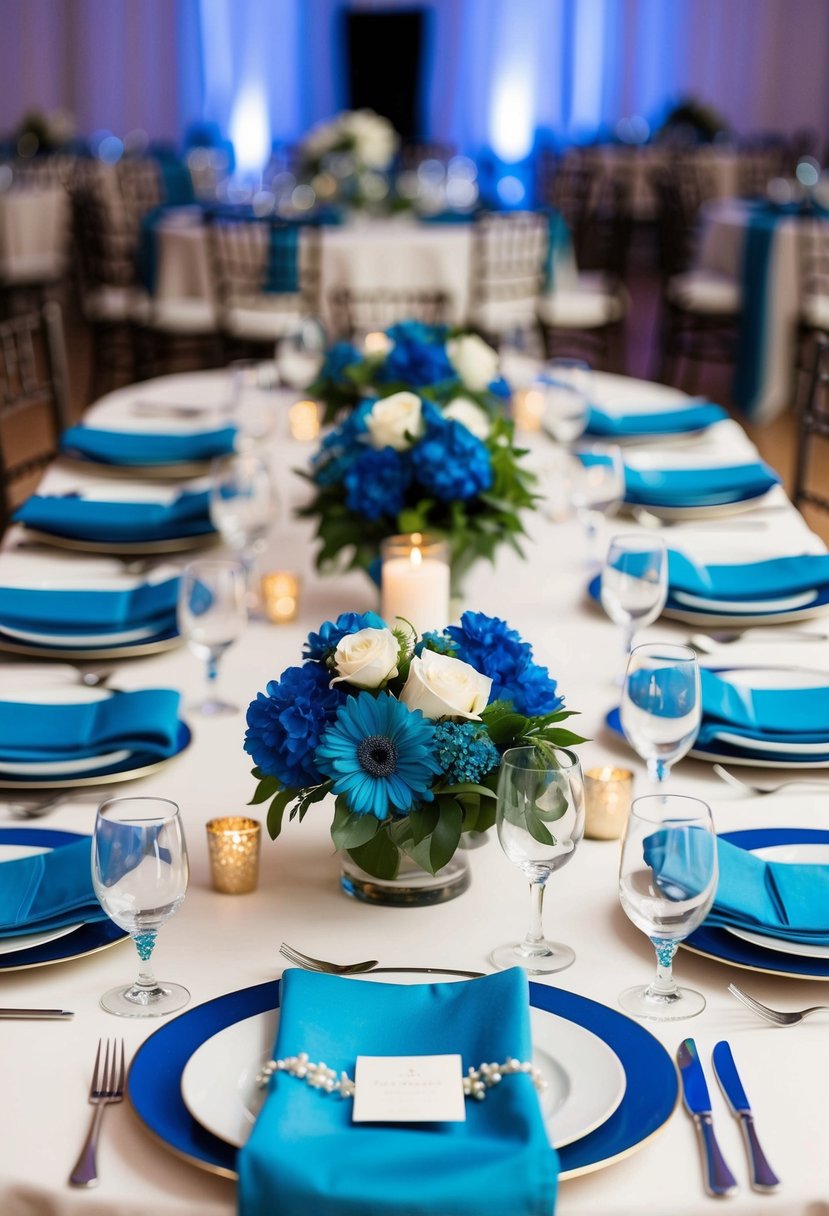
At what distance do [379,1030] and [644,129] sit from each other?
11.8 metres

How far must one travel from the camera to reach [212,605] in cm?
157

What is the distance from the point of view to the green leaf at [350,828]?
1.11m

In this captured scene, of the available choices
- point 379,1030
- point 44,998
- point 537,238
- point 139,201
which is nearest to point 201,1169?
point 379,1030

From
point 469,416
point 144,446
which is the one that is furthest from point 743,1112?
point 144,446

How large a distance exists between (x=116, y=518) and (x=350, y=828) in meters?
1.16

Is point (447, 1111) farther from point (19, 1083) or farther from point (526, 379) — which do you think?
point (526, 379)

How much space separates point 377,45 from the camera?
1176 cm

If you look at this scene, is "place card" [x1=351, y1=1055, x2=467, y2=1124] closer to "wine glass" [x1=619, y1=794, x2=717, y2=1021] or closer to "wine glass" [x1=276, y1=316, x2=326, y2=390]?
"wine glass" [x1=619, y1=794, x2=717, y2=1021]

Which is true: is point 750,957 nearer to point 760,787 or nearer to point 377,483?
point 760,787

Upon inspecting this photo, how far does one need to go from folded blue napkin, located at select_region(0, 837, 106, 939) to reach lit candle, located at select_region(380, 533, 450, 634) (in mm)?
515

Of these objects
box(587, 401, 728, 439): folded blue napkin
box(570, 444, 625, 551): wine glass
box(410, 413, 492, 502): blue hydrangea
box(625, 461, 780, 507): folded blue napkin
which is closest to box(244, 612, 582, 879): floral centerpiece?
box(410, 413, 492, 502): blue hydrangea

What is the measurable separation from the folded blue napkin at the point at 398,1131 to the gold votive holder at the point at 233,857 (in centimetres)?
22

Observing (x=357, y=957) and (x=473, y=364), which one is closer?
(x=357, y=957)

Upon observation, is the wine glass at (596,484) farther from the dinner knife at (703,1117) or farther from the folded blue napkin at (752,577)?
the dinner knife at (703,1117)
